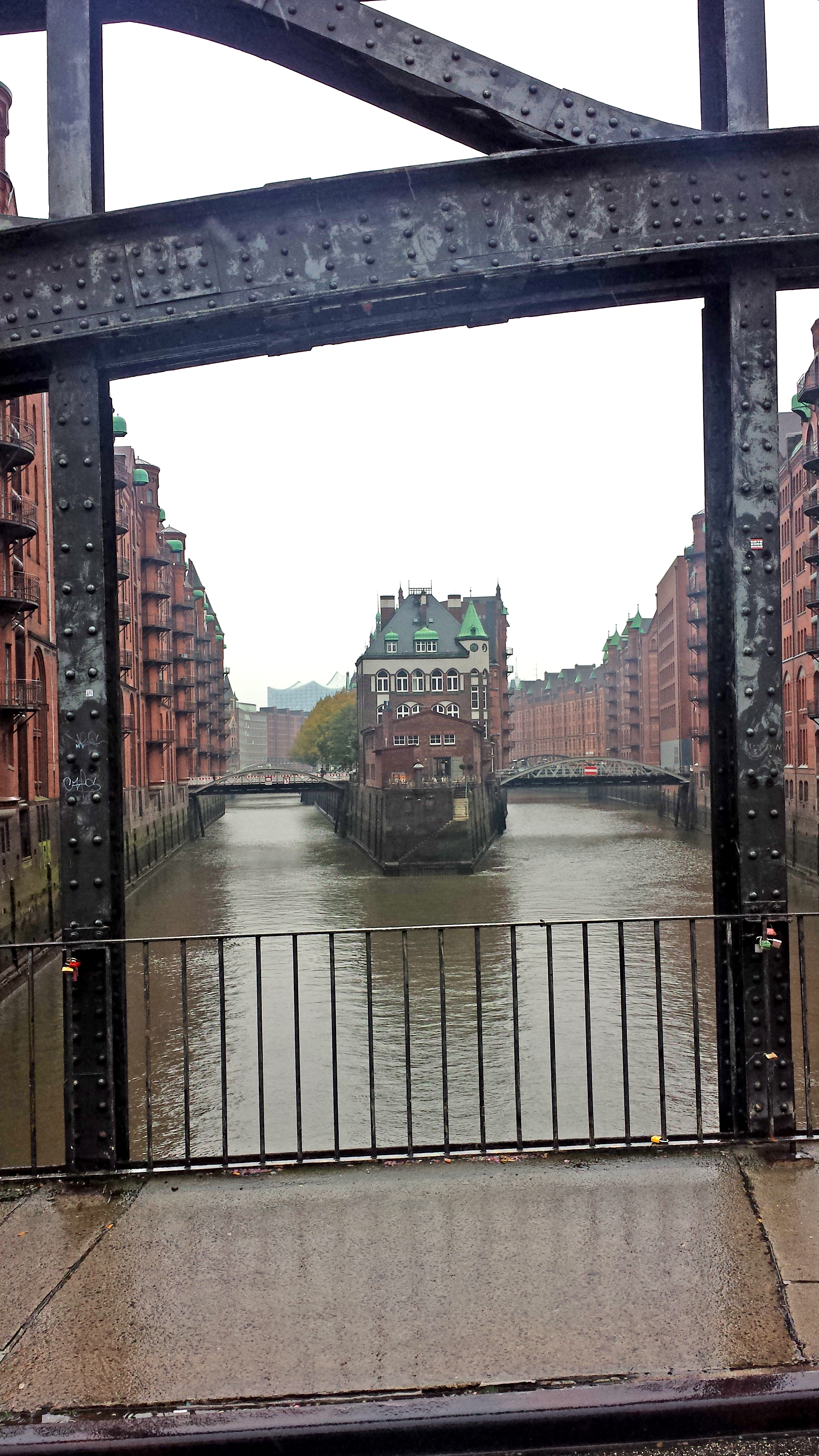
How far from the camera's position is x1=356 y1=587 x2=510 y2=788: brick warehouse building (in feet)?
206

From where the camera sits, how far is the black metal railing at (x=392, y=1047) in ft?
41.2

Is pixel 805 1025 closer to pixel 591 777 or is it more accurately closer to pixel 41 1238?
pixel 41 1238

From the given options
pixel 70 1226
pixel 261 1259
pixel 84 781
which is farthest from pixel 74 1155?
pixel 84 781

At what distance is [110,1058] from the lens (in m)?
4.41

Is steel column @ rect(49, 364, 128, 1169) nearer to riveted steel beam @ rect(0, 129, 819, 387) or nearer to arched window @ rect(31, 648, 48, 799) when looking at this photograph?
riveted steel beam @ rect(0, 129, 819, 387)

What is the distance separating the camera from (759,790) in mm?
4359

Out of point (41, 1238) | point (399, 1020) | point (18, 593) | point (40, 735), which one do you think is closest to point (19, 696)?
point (18, 593)

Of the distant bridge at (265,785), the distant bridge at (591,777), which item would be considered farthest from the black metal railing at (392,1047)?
the distant bridge at (591,777)

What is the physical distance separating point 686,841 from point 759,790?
51463mm

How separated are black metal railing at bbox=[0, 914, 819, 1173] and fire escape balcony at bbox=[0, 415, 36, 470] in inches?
444

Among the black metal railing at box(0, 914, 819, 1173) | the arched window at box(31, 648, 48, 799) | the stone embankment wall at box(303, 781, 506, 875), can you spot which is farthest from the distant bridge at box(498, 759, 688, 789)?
the black metal railing at box(0, 914, 819, 1173)

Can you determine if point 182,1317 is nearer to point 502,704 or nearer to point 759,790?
point 759,790

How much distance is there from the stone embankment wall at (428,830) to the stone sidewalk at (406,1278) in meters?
39.9

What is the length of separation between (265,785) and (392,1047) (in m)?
48.6
